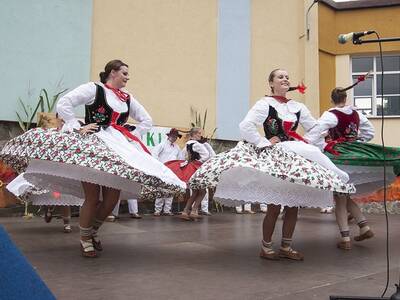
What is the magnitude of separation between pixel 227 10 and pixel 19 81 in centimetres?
513

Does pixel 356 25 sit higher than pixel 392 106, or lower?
higher

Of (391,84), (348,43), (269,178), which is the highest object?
(348,43)

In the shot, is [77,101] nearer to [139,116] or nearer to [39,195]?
[139,116]

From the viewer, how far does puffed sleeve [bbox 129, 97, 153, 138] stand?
4521 millimetres

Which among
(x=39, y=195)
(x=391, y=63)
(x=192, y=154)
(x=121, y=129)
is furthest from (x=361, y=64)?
(x=121, y=129)

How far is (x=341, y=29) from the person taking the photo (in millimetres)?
12562

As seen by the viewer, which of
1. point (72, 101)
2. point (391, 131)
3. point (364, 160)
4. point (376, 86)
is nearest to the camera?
point (72, 101)

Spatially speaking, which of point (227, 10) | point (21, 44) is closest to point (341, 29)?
point (227, 10)

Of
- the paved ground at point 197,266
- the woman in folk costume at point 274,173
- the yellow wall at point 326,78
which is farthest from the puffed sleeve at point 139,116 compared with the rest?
the yellow wall at point 326,78

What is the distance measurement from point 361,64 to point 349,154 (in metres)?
8.53

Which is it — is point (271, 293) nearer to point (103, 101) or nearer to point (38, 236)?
point (103, 101)

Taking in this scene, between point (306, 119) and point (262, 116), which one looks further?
point (306, 119)

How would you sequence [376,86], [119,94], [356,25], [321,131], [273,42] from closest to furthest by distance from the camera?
[119,94] < [321,131] < [273,42] < [356,25] < [376,86]

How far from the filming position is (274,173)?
3.71 metres
